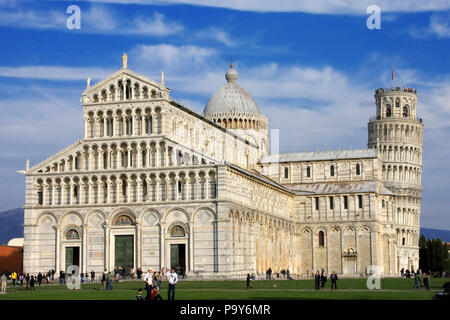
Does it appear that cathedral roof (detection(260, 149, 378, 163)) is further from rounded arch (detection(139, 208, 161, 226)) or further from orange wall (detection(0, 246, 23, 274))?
orange wall (detection(0, 246, 23, 274))

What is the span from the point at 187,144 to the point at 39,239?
59.4ft

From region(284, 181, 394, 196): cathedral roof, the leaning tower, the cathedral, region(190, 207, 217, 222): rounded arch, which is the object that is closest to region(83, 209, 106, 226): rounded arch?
the cathedral

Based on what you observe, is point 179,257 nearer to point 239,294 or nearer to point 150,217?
point 150,217

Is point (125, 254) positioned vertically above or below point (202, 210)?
below

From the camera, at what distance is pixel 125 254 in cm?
7275

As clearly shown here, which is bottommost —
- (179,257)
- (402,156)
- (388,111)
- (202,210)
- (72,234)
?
(179,257)

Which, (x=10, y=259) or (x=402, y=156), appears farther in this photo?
(x=402, y=156)

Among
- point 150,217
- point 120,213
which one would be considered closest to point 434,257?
point 150,217

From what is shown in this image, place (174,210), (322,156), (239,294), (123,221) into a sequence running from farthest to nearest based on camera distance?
(322,156) < (123,221) < (174,210) < (239,294)

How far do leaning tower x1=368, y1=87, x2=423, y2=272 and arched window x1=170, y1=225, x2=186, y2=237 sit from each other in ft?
200

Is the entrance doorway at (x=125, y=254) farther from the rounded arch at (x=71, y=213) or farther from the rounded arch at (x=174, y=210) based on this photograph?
the rounded arch at (x=71, y=213)

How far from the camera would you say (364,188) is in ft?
311

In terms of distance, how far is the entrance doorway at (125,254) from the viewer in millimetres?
72500

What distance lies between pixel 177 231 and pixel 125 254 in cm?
590
